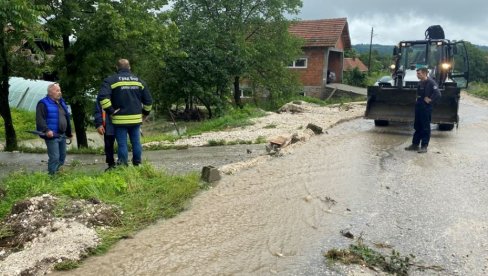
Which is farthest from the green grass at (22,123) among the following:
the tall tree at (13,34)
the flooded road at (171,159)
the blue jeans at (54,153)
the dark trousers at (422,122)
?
the dark trousers at (422,122)

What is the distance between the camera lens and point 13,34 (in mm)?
9883

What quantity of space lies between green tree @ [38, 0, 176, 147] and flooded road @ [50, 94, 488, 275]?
6.23m

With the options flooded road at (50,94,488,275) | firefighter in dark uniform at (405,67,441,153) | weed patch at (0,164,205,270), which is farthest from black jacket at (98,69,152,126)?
firefighter in dark uniform at (405,67,441,153)

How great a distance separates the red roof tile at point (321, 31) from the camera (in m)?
34.7

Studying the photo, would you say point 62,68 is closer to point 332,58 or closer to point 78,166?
point 78,166

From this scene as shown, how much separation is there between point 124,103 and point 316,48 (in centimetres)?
2970

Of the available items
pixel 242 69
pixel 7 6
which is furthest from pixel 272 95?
pixel 7 6

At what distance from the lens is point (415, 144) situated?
1070 cm

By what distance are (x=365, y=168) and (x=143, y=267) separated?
5.42 metres

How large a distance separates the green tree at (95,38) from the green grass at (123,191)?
645cm

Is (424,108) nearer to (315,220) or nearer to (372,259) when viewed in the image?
(315,220)

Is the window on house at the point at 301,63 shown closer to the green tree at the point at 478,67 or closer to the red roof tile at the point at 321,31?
the red roof tile at the point at 321,31

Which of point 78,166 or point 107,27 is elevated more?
point 107,27

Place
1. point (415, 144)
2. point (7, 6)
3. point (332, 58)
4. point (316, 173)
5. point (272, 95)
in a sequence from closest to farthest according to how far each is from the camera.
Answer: point (7, 6) < point (316, 173) < point (415, 144) < point (272, 95) < point (332, 58)
